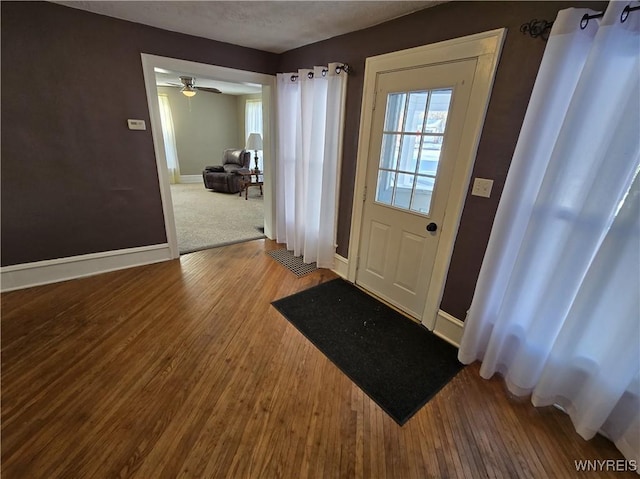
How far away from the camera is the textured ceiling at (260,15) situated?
1904 mm

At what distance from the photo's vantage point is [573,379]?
1479 millimetres

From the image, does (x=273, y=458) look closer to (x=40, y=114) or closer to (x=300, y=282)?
(x=300, y=282)

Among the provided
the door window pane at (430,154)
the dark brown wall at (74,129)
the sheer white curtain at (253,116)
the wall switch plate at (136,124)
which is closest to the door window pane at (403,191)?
the door window pane at (430,154)

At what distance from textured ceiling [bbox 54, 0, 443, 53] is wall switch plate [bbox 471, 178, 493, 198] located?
120cm

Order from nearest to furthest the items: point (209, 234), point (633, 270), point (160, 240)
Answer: point (633, 270) → point (160, 240) → point (209, 234)

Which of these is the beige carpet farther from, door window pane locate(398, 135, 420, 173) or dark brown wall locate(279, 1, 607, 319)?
door window pane locate(398, 135, 420, 173)

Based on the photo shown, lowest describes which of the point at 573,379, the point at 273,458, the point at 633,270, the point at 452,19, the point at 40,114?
the point at 273,458

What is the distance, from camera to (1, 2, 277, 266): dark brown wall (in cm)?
214

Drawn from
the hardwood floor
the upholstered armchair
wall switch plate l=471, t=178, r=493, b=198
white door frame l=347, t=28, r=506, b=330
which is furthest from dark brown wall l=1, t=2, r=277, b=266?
the upholstered armchair

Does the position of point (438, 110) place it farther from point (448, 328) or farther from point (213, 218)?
point (213, 218)

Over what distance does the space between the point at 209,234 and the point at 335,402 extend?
3.14 m

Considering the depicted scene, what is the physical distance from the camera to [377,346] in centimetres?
202

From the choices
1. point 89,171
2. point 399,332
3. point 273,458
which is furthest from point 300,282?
point 89,171

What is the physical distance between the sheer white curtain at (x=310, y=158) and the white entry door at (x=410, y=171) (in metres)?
0.45
